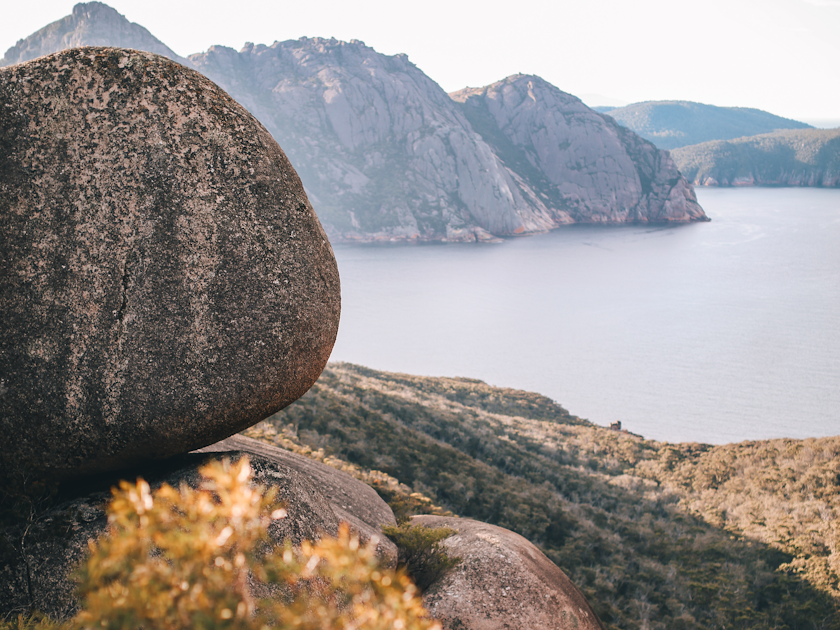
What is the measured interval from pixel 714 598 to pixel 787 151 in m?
224

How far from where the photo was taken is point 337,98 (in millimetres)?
130250

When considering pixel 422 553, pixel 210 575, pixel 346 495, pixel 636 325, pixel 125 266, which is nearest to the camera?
pixel 210 575

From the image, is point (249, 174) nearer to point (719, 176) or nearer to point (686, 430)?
point (686, 430)

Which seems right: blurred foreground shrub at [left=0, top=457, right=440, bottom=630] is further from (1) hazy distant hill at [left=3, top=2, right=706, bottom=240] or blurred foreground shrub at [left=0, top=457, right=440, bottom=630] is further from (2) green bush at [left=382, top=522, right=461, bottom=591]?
(1) hazy distant hill at [left=3, top=2, right=706, bottom=240]

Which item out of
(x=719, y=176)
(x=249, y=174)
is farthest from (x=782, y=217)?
(x=249, y=174)

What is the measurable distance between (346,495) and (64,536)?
146 inches

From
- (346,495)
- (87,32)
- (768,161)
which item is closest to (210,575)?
(346,495)

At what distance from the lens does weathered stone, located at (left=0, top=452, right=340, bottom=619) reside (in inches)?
152

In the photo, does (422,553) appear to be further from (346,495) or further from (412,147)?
(412,147)

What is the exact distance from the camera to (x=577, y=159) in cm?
13762

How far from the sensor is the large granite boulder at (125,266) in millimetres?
4211

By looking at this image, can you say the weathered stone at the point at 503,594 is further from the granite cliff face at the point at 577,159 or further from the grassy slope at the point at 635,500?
the granite cliff face at the point at 577,159

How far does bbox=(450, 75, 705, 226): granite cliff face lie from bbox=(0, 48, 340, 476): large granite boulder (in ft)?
422

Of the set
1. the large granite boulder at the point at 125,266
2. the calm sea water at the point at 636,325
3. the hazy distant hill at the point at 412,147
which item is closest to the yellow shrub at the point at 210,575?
the large granite boulder at the point at 125,266
